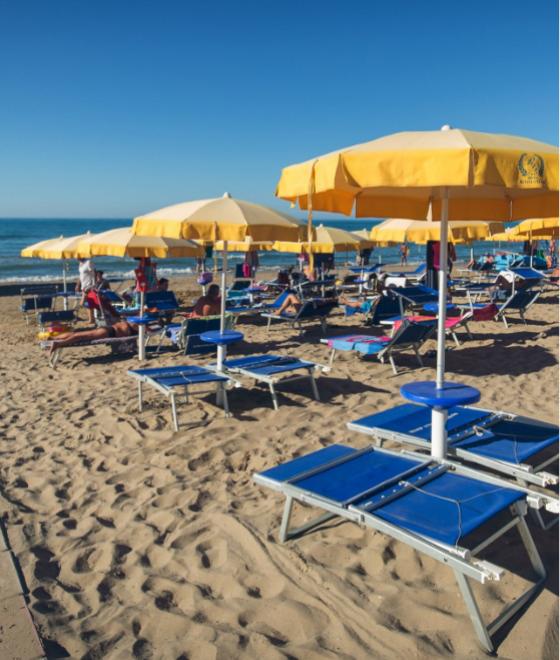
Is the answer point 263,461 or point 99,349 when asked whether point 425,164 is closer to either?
point 263,461

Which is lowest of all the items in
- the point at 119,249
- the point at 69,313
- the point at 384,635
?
the point at 384,635

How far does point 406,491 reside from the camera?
10.5ft

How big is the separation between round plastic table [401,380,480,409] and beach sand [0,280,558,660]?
0.81 m

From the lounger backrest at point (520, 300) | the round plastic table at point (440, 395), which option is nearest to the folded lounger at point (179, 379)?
the round plastic table at point (440, 395)

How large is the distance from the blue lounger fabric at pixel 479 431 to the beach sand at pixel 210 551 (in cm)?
49

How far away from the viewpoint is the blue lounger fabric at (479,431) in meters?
3.83

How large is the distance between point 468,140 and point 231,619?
266 centimetres

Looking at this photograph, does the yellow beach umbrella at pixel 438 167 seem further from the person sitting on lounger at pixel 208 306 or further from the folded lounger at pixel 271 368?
the person sitting on lounger at pixel 208 306

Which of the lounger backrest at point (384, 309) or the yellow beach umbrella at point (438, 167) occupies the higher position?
the yellow beach umbrella at point (438, 167)

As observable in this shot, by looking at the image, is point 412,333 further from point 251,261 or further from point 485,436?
point 251,261

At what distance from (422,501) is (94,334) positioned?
6.73 meters

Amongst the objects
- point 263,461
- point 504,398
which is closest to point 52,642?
point 263,461

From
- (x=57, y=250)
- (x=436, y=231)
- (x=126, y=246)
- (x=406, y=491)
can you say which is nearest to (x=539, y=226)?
(x=436, y=231)

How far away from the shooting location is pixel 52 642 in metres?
2.69
